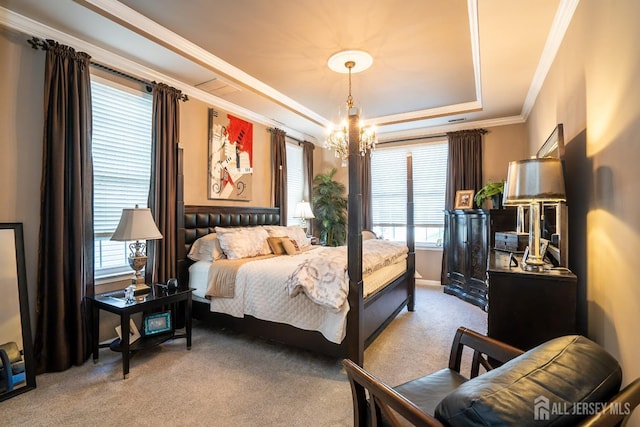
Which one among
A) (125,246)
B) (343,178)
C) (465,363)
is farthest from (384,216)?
(125,246)

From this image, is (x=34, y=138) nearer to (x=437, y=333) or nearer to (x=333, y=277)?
(x=333, y=277)

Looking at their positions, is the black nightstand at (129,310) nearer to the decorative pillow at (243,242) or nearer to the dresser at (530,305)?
the decorative pillow at (243,242)

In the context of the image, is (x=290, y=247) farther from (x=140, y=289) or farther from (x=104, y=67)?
(x=104, y=67)

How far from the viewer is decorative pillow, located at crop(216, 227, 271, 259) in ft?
11.2

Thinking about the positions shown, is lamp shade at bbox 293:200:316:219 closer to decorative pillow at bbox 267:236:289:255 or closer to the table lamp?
decorative pillow at bbox 267:236:289:255

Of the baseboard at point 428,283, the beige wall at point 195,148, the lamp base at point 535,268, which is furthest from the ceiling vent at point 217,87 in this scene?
the baseboard at point 428,283

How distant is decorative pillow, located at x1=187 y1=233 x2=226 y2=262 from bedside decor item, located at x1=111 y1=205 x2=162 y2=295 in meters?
0.69

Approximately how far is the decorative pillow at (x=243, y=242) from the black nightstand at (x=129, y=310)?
64 cm

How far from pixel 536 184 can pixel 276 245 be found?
111 inches

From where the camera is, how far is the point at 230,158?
4363 mm

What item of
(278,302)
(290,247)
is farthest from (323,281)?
(290,247)

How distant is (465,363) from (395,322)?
107cm

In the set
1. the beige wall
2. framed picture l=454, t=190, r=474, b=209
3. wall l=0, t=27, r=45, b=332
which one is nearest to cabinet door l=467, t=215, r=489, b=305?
framed picture l=454, t=190, r=474, b=209

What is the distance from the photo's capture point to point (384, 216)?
605 centimetres
